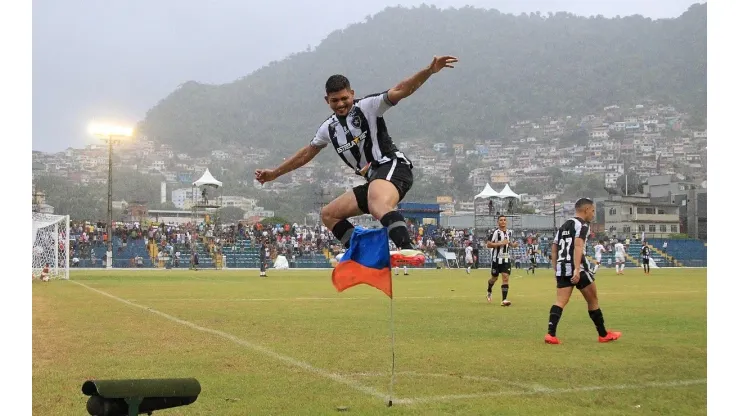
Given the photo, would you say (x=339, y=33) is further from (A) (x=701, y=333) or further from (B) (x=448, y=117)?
(A) (x=701, y=333)

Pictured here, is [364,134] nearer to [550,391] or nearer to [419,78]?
[419,78]

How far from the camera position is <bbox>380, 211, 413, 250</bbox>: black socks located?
5617 mm

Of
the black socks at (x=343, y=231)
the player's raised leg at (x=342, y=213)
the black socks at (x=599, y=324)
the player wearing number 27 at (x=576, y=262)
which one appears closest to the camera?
the player's raised leg at (x=342, y=213)

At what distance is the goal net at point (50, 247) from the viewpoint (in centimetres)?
2484

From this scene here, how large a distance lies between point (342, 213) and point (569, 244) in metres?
3.69

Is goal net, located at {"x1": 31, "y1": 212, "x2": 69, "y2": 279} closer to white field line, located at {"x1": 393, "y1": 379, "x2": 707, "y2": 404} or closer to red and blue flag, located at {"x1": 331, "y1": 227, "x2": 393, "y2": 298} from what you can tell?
red and blue flag, located at {"x1": 331, "y1": 227, "x2": 393, "y2": 298}

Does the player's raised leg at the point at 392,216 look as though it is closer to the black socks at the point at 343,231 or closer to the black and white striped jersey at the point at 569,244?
the black socks at the point at 343,231

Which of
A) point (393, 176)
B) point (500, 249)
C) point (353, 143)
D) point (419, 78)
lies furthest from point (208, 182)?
point (419, 78)

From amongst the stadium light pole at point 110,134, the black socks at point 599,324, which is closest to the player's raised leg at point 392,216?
the black socks at point 599,324

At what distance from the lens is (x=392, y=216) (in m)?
5.66

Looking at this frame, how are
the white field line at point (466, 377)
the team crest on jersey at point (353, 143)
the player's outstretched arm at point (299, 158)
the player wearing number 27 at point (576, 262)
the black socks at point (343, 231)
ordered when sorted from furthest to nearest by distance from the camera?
the player wearing number 27 at point (576, 262) → the player's outstretched arm at point (299, 158) → the black socks at point (343, 231) → the team crest on jersey at point (353, 143) → the white field line at point (466, 377)

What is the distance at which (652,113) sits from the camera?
352 feet

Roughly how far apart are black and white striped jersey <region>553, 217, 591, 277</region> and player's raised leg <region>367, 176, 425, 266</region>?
11.4 feet

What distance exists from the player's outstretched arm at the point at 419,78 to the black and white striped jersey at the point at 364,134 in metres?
0.21
